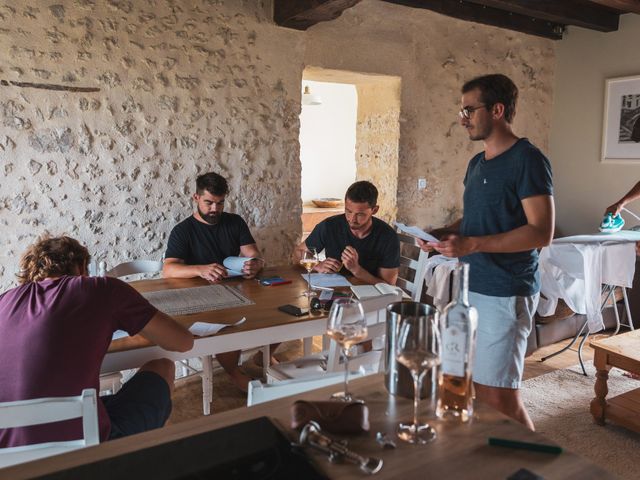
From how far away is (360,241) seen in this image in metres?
2.98

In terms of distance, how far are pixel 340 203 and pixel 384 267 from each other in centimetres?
431

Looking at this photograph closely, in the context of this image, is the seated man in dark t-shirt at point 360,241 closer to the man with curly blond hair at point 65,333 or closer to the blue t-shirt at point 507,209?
the blue t-shirt at point 507,209

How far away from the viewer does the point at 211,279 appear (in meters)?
2.65

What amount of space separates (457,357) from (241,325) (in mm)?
1107

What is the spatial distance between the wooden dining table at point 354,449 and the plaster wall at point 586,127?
15.2 ft

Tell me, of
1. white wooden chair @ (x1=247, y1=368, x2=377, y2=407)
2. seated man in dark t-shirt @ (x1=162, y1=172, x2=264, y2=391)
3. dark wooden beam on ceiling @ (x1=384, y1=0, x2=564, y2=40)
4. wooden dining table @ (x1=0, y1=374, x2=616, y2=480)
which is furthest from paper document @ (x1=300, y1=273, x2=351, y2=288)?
dark wooden beam on ceiling @ (x1=384, y1=0, x2=564, y2=40)

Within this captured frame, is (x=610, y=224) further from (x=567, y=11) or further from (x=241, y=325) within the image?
(x=241, y=325)

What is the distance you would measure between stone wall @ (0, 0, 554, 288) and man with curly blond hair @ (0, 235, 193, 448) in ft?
4.71

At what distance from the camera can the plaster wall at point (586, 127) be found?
488 centimetres

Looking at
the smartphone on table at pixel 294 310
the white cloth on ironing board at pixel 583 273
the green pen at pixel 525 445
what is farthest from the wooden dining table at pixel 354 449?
the white cloth on ironing board at pixel 583 273

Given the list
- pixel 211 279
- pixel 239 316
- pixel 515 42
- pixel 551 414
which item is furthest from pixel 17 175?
pixel 515 42

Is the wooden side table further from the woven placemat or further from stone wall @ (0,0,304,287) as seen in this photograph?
stone wall @ (0,0,304,287)

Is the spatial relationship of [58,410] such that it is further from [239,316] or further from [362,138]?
[362,138]

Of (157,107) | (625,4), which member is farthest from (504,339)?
(625,4)
